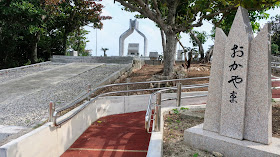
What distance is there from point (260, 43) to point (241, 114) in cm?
120

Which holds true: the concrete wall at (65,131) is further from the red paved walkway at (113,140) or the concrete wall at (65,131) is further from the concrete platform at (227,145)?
the concrete platform at (227,145)

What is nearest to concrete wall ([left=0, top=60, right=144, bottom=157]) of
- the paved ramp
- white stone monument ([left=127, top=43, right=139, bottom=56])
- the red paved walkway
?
the red paved walkway

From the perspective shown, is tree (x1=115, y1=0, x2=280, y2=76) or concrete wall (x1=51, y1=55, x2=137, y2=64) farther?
concrete wall (x1=51, y1=55, x2=137, y2=64)

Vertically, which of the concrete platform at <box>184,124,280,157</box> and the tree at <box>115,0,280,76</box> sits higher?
the tree at <box>115,0,280,76</box>

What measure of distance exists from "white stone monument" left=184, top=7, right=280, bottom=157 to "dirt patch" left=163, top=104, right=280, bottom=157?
0.69 feet

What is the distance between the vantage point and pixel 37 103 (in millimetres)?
7547

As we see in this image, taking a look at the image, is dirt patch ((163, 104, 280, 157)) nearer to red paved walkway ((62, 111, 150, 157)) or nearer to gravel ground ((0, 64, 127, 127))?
red paved walkway ((62, 111, 150, 157))

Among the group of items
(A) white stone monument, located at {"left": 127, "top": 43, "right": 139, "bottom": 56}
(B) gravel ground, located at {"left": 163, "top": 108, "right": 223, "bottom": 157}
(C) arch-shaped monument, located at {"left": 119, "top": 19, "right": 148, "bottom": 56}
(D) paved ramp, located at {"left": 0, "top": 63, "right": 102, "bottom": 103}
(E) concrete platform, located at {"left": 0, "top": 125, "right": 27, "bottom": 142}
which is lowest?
(E) concrete platform, located at {"left": 0, "top": 125, "right": 27, "bottom": 142}

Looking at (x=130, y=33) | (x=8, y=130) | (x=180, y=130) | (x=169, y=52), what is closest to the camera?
(x=180, y=130)

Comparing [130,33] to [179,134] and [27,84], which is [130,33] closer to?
[27,84]

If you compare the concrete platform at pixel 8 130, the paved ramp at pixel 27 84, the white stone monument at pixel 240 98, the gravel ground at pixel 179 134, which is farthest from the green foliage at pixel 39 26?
the white stone monument at pixel 240 98

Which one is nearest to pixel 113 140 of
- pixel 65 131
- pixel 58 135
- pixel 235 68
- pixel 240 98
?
pixel 65 131

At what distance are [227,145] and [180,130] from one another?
1.33 meters

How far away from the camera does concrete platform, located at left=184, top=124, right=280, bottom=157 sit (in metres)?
3.63
